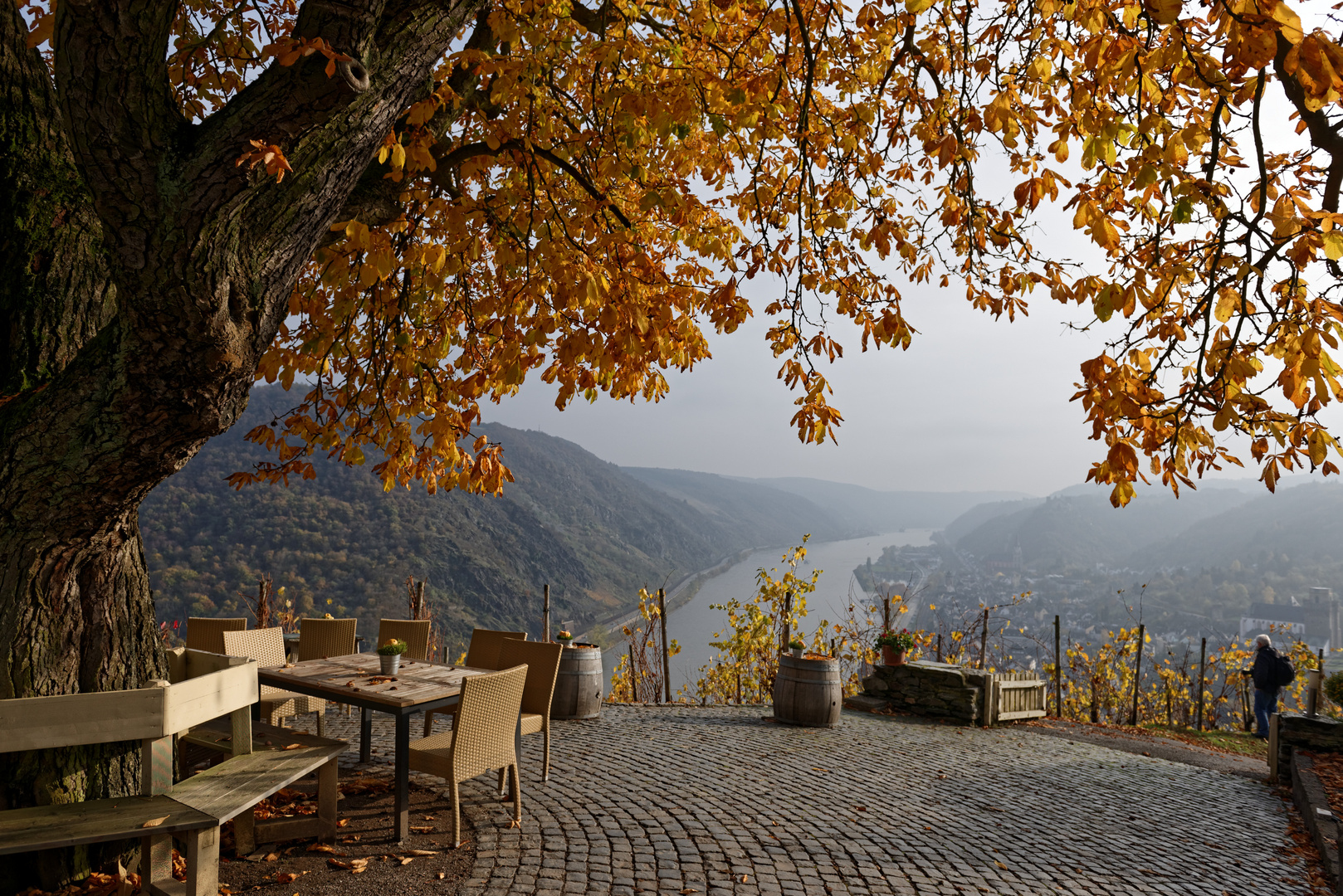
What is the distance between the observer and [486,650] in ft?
19.8

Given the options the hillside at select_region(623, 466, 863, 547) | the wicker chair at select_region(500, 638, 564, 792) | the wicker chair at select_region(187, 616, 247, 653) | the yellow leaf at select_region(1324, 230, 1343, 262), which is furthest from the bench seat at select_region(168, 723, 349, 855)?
the hillside at select_region(623, 466, 863, 547)

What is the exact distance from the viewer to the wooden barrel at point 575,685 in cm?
729

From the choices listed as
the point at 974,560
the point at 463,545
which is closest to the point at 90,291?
the point at 463,545

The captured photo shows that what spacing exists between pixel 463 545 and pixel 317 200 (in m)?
30.9

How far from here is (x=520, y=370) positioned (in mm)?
4605

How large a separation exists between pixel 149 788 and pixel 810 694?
6.01 m

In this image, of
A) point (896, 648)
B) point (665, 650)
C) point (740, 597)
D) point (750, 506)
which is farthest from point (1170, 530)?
point (665, 650)

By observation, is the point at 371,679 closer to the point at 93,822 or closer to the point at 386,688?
the point at 386,688

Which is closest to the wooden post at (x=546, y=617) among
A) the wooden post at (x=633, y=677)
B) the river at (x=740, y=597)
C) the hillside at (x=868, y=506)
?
the wooden post at (x=633, y=677)

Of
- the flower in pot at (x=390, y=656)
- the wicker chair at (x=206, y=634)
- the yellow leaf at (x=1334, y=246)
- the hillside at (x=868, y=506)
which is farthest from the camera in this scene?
the hillside at (x=868, y=506)

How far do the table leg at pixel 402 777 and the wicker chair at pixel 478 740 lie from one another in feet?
0.18

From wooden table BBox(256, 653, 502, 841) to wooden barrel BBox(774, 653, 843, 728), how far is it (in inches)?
148

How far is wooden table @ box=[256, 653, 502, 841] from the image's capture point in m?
3.85

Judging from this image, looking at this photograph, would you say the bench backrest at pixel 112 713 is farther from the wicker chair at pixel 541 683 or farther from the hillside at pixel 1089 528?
the hillside at pixel 1089 528
